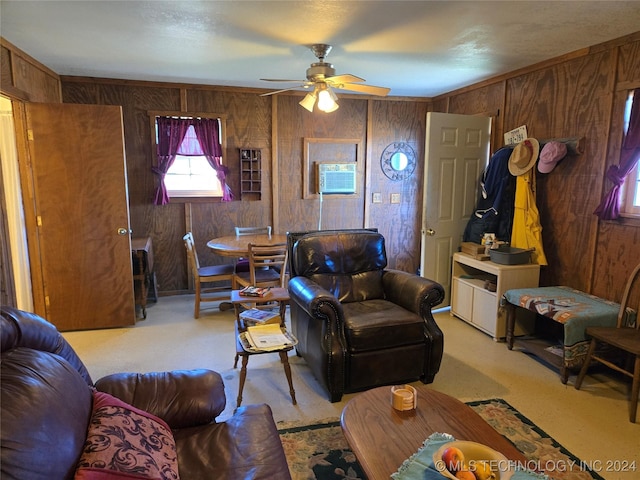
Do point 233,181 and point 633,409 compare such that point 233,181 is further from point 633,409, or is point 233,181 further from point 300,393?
point 633,409

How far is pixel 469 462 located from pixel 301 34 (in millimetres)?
2864

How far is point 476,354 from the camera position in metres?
3.41

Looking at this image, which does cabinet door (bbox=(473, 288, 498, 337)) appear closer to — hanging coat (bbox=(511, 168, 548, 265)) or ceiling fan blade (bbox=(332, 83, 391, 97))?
hanging coat (bbox=(511, 168, 548, 265))

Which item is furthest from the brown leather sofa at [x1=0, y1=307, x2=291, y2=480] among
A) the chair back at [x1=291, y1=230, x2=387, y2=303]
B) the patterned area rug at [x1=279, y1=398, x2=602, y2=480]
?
the chair back at [x1=291, y1=230, x2=387, y2=303]

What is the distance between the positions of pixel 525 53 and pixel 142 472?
3.93 meters

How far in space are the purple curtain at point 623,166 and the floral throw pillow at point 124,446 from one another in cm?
334

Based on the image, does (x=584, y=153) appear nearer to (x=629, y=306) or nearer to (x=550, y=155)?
(x=550, y=155)

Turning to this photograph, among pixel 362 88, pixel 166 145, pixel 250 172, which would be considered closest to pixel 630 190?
pixel 362 88

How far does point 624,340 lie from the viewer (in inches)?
100

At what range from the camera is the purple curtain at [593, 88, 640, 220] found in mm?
2957

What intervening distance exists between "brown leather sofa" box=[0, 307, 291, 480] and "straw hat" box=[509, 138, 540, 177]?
10.4ft

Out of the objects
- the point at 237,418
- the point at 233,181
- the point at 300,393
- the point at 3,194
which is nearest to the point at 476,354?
the point at 300,393

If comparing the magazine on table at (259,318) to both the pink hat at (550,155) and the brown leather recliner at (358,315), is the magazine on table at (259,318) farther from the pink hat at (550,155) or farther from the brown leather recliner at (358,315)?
the pink hat at (550,155)

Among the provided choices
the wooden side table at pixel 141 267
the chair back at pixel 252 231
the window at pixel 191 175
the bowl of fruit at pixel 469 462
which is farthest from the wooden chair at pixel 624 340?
the window at pixel 191 175
